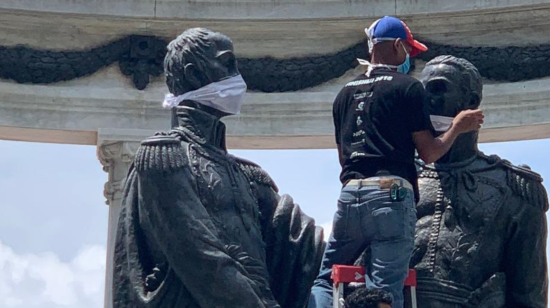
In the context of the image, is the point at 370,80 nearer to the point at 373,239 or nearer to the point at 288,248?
the point at 373,239

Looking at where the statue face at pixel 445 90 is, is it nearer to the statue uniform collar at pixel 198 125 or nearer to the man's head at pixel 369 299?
the statue uniform collar at pixel 198 125

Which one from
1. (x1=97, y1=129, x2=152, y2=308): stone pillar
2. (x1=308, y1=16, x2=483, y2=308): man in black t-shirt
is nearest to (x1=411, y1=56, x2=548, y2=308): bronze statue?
(x1=308, y1=16, x2=483, y2=308): man in black t-shirt

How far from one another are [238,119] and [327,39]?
1.98 m

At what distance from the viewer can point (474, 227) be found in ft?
35.4

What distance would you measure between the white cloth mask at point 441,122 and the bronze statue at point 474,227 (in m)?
0.07

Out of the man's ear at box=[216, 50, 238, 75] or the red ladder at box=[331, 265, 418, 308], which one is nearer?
the red ladder at box=[331, 265, 418, 308]

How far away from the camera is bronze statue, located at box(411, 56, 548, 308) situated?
35.1ft

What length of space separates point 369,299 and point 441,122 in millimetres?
1801

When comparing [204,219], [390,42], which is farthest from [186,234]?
[390,42]

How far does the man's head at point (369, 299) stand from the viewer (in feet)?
31.8

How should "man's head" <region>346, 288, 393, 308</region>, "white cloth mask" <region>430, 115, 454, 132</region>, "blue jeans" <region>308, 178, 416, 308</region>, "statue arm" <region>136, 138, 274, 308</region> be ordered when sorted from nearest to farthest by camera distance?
"man's head" <region>346, 288, 393, 308</region> < "statue arm" <region>136, 138, 274, 308</region> < "blue jeans" <region>308, 178, 416, 308</region> < "white cloth mask" <region>430, 115, 454, 132</region>

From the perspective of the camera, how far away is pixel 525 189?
35.9 ft

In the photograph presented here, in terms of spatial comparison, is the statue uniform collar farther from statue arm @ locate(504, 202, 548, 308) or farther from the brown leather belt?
statue arm @ locate(504, 202, 548, 308)

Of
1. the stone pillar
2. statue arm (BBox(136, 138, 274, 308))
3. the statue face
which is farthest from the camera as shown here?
the stone pillar
